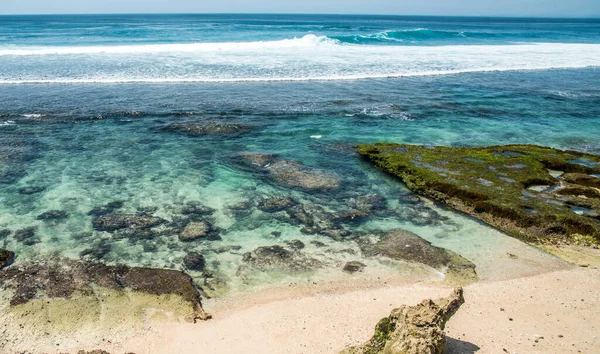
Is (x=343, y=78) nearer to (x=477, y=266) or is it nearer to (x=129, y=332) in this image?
(x=477, y=266)

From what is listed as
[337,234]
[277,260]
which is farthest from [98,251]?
[337,234]

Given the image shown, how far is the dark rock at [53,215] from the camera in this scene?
486 inches

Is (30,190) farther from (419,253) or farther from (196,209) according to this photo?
(419,253)

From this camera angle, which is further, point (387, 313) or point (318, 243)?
point (318, 243)

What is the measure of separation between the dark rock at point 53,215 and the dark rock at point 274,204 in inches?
221

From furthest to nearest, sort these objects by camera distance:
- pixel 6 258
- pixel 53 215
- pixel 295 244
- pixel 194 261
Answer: pixel 53 215, pixel 295 244, pixel 194 261, pixel 6 258

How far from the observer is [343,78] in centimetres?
3328

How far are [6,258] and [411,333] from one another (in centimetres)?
931

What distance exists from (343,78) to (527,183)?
69.4 feet

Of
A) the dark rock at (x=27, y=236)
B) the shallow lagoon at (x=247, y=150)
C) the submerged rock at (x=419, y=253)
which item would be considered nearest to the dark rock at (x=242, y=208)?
the shallow lagoon at (x=247, y=150)

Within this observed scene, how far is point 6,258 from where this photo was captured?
405 inches

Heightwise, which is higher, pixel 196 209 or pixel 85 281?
pixel 196 209

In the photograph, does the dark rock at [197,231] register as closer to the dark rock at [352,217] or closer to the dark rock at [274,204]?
the dark rock at [274,204]

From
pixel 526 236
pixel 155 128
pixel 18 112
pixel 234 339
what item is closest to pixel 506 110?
pixel 526 236
